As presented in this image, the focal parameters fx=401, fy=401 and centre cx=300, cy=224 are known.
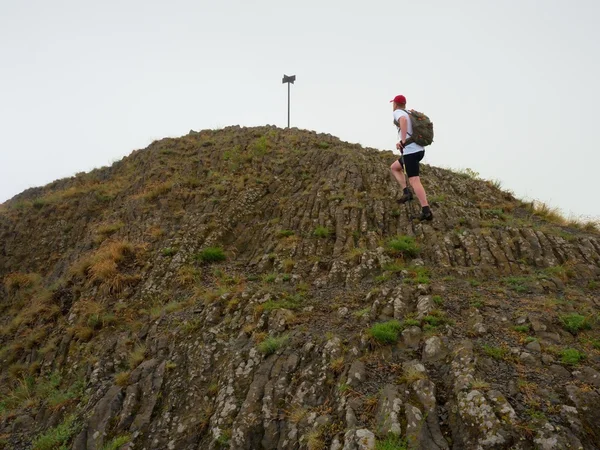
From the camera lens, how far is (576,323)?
6.89 m

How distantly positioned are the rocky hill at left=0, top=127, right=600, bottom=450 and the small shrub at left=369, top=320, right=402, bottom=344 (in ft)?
0.12

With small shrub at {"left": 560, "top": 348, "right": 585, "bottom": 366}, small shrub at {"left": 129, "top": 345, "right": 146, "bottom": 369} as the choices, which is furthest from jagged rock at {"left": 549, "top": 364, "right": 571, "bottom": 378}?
small shrub at {"left": 129, "top": 345, "right": 146, "bottom": 369}

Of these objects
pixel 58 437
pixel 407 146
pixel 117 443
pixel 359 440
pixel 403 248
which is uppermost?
pixel 407 146

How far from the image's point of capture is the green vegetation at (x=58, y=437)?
289 inches

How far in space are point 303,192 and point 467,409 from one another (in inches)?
420

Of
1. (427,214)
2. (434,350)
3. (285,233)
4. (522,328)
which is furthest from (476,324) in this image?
(285,233)

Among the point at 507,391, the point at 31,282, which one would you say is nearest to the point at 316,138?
the point at 31,282

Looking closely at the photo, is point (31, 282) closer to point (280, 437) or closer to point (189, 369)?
point (189, 369)

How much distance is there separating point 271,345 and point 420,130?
627cm

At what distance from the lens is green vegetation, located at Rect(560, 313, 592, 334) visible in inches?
270

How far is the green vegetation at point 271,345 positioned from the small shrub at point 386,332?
175cm

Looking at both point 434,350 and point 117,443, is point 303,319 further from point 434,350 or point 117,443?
point 117,443

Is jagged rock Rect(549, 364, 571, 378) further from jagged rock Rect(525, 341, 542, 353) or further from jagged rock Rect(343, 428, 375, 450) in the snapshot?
jagged rock Rect(343, 428, 375, 450)

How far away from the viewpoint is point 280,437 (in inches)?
242
